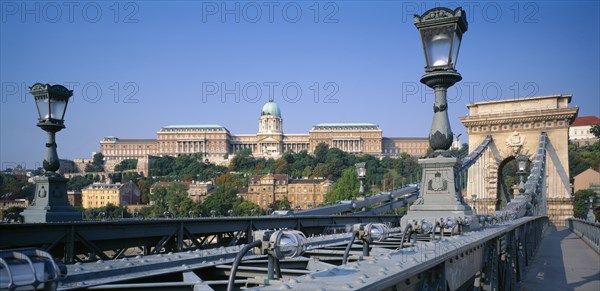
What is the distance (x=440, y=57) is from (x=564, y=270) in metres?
7.51

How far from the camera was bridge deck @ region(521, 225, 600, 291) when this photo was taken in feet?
33.6

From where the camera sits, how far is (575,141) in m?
138

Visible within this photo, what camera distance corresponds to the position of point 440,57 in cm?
750

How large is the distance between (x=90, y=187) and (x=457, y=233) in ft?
414

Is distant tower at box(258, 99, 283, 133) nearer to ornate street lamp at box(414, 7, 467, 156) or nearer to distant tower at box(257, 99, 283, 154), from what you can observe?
distant tower at box(257, 99, 283, 154)

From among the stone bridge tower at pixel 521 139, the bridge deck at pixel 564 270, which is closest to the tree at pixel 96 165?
the stone bridge tower at pixel 521 139

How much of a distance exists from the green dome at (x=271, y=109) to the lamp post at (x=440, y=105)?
17824cm

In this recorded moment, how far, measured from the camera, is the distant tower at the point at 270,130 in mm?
177875

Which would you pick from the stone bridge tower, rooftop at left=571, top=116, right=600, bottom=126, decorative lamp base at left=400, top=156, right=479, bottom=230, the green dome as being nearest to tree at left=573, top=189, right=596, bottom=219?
the stone bridge tower

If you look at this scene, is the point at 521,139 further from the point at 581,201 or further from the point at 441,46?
the point at 441,46

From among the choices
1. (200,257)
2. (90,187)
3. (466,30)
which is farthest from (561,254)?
(90,187)

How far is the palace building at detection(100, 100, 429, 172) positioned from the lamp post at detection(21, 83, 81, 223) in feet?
524

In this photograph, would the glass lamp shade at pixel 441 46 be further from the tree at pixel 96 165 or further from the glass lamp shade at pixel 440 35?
the tree at pixel 96 165

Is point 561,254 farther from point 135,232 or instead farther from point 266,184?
point 266,184
